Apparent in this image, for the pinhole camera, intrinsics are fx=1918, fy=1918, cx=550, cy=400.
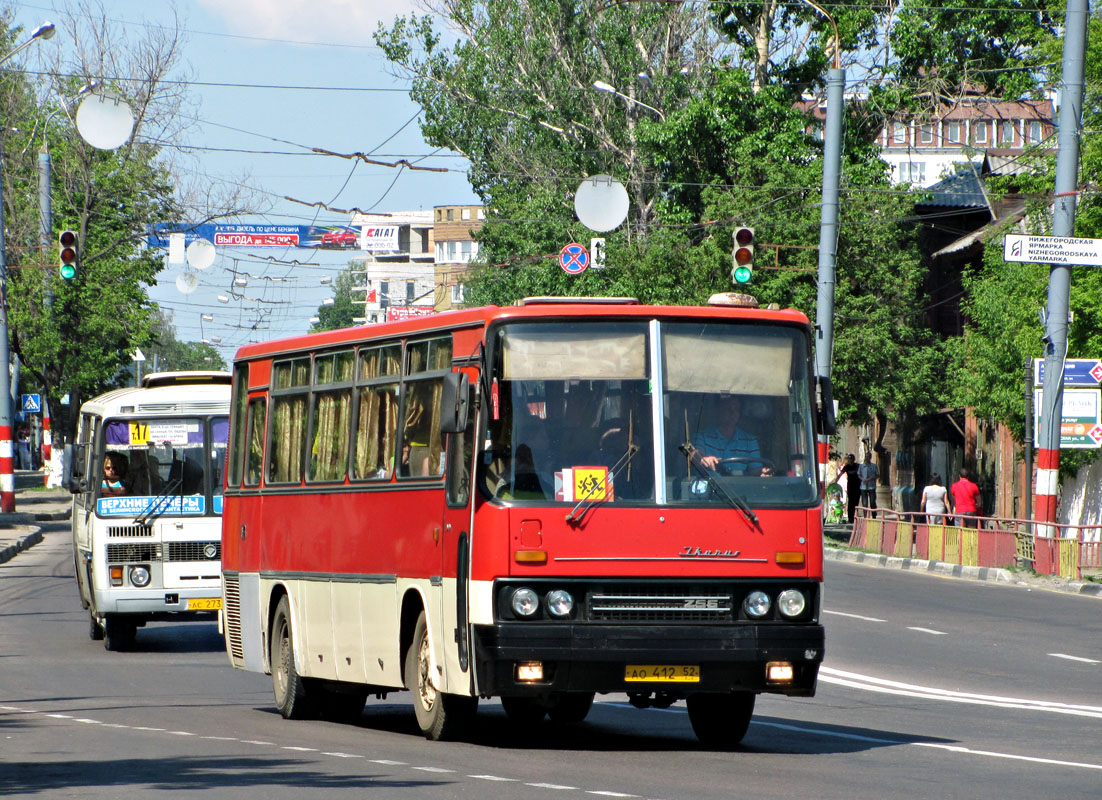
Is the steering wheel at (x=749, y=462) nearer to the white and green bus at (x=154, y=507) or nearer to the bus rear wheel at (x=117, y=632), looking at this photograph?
the white and green bus at (x=154, y=507)

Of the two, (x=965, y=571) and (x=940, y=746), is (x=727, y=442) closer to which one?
(x=940, y=746)

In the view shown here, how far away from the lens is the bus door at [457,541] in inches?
426

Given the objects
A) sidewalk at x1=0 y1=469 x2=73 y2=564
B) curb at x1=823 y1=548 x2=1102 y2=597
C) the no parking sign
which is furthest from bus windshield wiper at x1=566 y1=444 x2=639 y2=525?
the no parking sign

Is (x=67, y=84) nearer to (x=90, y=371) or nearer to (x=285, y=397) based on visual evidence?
(x=90, y=371)

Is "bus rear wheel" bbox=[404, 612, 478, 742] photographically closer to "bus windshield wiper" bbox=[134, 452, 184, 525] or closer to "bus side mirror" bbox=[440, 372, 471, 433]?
"bus side mirror" bbox=[440, 372, 471, 433]

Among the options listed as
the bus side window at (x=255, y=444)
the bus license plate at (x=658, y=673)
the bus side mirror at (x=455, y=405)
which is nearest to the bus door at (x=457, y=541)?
the bus side mirror at (x=455, y=405)

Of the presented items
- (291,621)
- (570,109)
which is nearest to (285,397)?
(291,621)

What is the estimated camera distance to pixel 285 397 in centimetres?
1452

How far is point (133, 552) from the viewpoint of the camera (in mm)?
19531

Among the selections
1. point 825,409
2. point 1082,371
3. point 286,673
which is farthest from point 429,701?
point 1082,371

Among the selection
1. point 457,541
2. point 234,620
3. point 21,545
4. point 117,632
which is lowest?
point 117,632

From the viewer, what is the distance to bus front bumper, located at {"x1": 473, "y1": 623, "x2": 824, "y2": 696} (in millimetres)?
10539

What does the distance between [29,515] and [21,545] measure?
24.0ft

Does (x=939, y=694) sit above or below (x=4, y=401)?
below
